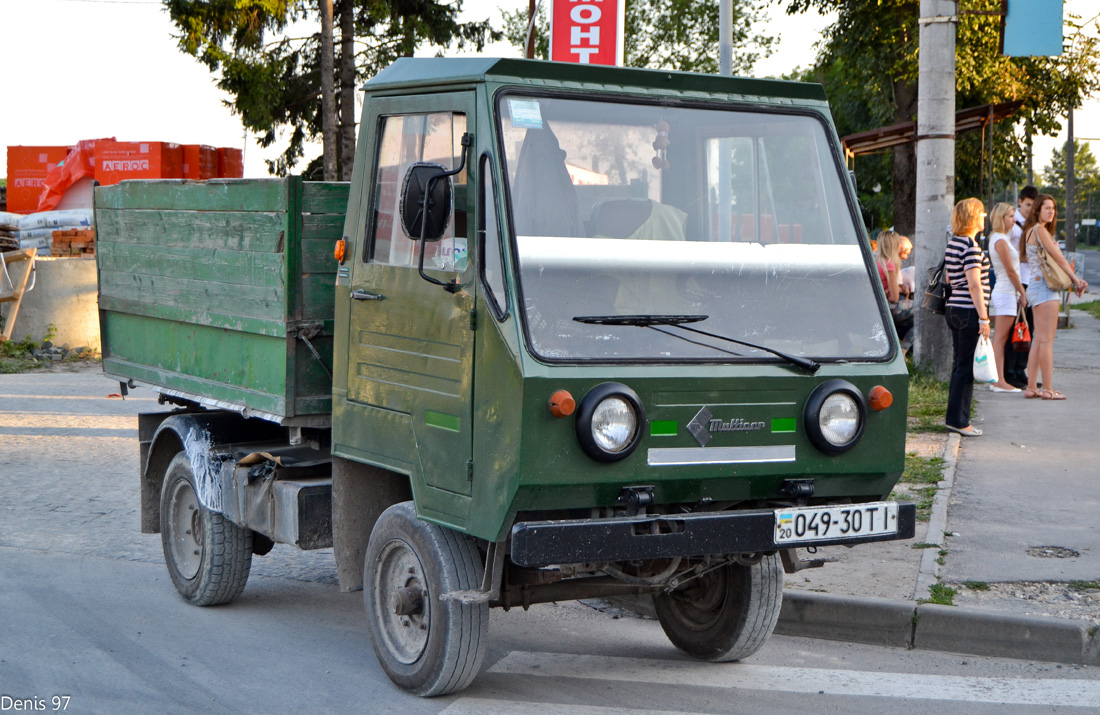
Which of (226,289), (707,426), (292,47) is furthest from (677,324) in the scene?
(292,47)

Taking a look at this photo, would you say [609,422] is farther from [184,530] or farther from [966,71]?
[966,71]

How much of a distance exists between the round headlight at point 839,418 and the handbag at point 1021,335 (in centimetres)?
754

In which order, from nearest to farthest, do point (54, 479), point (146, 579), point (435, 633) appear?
point (435, 633)
point (146, 579)
point (54, 479)

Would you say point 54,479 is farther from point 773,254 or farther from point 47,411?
point 773,254

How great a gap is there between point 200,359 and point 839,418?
123 inches

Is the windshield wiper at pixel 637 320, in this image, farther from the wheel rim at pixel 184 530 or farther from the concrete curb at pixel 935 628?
the wheel rim at pixel 184 530

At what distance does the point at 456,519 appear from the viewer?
4293 mm

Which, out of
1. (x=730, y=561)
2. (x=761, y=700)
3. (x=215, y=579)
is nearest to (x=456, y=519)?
(x=730, y=561)

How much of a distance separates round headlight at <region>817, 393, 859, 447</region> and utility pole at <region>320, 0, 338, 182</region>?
22.9m

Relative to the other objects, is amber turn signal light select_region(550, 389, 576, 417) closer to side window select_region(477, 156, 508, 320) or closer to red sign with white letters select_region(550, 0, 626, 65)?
side window select_region(477, 156, 508, 320)

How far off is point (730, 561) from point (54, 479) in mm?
6123

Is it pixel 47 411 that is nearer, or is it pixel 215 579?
pixel 215 579

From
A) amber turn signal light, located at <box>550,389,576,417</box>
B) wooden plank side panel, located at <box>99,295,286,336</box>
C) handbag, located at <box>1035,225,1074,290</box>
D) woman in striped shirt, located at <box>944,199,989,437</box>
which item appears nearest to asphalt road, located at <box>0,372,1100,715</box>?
amber turn signal light, located at <box>550,389,576,417</box>

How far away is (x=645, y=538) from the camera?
4086 millimetres
